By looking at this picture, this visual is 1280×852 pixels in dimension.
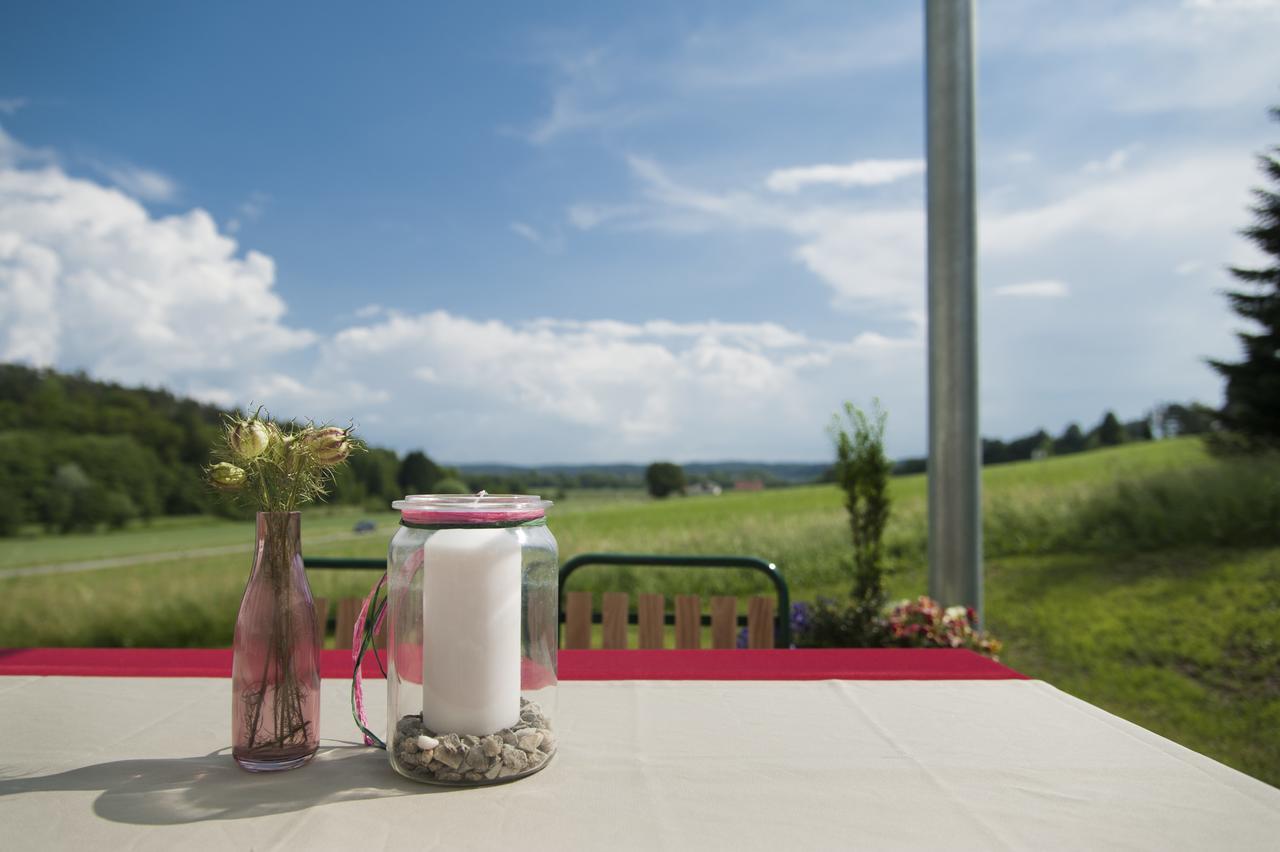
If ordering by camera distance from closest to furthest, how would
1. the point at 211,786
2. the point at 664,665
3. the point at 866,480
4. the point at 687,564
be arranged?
the point at 211,786 < the point at 664,665 < the point at 687,564 < the point at 866,480

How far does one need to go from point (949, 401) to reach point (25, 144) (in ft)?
27.3

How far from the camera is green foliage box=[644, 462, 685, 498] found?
8.07 m

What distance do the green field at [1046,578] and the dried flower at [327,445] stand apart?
331 cm

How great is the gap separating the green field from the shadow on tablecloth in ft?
10.7

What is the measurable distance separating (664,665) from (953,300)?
113 inches

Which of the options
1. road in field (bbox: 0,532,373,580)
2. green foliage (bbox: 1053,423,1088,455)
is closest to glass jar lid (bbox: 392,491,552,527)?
road in field (bbox: 0,532,373,580)

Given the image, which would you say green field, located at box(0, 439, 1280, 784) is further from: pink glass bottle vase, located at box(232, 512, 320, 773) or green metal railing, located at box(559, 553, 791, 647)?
pink glass bottle vase, located at box(232, 512, 320, 773)

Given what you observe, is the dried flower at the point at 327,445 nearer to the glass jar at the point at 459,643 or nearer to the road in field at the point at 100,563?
the glass jar at the point at 459,643

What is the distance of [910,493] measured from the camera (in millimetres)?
10711

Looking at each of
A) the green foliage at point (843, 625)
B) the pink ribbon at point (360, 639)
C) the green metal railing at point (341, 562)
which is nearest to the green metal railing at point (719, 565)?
the green metal railing at point (341, 562)

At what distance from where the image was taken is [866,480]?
4.19m

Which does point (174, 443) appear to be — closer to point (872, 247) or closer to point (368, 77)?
point (368, 77)

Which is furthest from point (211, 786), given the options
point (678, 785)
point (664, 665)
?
point (664, 665)

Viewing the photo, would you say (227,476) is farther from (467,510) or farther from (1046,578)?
(1046,578)
